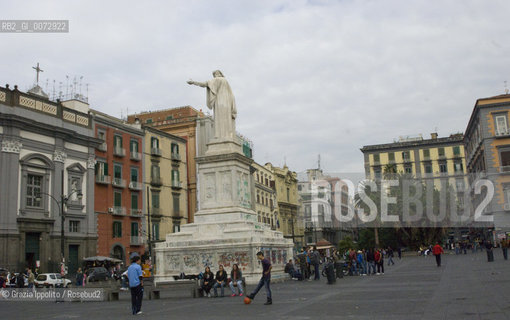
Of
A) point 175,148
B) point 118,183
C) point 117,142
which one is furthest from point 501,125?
point 118,183

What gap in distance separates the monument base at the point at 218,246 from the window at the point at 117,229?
22.8m

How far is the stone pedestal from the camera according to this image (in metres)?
21.6

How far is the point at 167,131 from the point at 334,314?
51.4 m

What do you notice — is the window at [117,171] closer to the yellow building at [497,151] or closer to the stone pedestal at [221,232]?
the stone pedestal at [221,232]

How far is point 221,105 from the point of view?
2447cm

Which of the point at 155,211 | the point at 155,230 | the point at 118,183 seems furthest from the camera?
the point at 155,211

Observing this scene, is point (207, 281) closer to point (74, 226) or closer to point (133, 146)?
point (74, 226)

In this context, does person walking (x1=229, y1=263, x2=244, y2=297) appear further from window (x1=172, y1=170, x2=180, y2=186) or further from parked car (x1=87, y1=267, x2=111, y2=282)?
window (x1=172, y1=170, x2=180, y2=186)

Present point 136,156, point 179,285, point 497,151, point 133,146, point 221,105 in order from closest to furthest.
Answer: point 179,285 < point 221,105 < point 136,156 < point 133,146 < point 497,151

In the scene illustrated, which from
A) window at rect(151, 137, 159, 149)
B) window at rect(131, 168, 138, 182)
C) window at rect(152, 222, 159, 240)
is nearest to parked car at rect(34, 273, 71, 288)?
window at rect(152, 222, 159, 240)

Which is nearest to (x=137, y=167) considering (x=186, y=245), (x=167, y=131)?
(x=167, y=131)

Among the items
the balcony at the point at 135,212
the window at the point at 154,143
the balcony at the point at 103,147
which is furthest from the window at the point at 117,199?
the window at the point at 154,143

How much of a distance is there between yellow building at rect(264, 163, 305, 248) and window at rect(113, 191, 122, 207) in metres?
32.5

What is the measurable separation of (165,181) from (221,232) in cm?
3176
